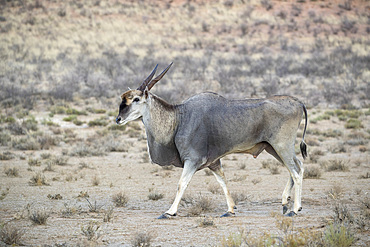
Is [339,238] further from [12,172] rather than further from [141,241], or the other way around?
[12,172]

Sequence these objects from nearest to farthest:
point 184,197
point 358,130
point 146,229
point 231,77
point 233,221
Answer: point 146,229, point 233,221, point 184,197, point 358,130, point 231,77

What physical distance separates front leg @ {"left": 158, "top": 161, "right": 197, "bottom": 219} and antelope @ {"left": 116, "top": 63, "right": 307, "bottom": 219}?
0.02 m

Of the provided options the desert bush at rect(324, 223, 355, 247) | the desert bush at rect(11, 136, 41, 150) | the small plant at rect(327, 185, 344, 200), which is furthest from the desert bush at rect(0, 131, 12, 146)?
the desert bush at rect(324, 223, 355, 247)

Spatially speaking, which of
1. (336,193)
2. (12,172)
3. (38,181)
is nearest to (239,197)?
(336,193)

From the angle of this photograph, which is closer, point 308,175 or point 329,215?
point 329,215

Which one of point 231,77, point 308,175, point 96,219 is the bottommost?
point 231,77

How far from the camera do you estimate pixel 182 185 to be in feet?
25.5

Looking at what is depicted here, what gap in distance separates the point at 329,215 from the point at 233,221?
1.56 m

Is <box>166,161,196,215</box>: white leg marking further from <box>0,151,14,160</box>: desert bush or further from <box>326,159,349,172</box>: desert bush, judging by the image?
<box>0,151,14,160</box>: desert bush

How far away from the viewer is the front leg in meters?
7.79

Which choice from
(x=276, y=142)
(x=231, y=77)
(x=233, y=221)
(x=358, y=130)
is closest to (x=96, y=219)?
(x=233, y=221)

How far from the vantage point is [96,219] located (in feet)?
25.8

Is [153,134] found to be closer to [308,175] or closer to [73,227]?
[73,227]

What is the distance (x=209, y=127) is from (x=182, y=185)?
1.05 metres
